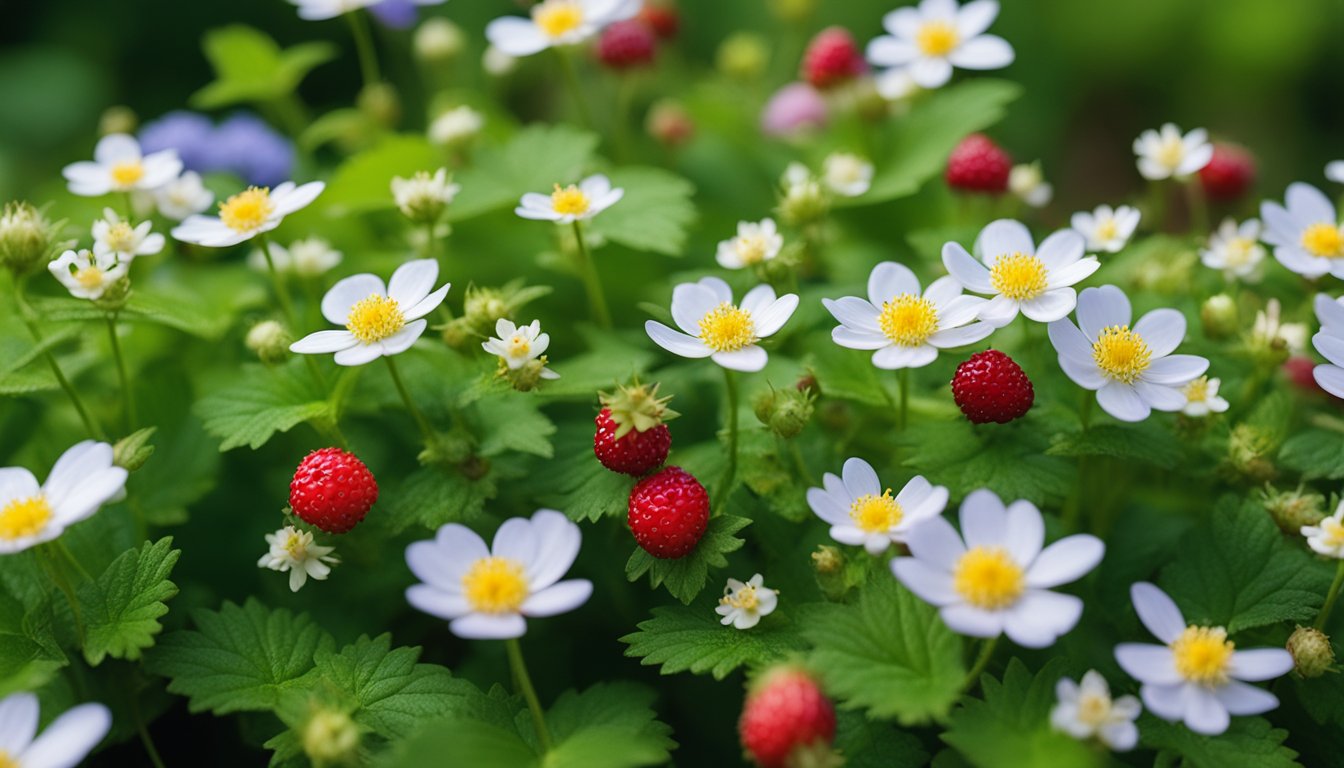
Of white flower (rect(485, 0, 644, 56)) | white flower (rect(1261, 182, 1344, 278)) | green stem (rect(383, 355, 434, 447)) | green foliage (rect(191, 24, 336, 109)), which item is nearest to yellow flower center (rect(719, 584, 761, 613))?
green stem (rect(383, 355, 434, 447))

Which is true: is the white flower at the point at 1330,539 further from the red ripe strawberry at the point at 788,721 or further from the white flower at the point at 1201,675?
the red ripe strawberry at the point at 788,721

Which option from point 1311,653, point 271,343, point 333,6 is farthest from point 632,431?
point 333,6

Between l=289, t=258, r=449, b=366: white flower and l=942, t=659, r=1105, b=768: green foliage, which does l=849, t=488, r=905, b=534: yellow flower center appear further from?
l=289, t=258, r=449, b=366: white flower

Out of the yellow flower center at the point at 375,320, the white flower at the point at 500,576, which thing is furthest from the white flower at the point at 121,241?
the white flower at the point at 500,576

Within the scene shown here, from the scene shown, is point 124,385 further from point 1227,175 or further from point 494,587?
point 1227,175

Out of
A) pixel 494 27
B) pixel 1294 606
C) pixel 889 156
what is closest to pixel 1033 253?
pixel 1294 606

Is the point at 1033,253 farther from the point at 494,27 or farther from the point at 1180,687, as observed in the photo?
the point at 494,27
